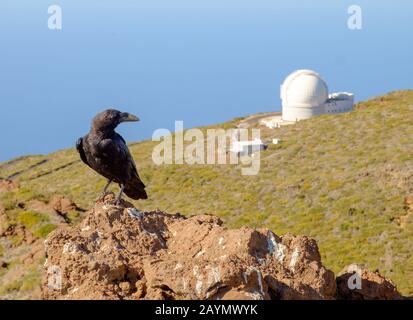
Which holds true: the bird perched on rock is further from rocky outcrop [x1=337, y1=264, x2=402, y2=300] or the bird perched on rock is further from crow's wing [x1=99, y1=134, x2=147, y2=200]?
rocky outcrop [x1=337, y1=264, x2=402, y2=300]

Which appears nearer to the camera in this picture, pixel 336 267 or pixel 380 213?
pixel 336 267

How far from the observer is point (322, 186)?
3117 cm

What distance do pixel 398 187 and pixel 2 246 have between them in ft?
54.1

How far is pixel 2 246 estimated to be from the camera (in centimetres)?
1855

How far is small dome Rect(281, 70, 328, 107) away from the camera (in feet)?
191

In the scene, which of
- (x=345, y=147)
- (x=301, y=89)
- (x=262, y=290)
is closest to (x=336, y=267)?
(x=262, y=290)

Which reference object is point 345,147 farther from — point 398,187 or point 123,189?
point 123,189

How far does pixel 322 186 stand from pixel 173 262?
76.0ft

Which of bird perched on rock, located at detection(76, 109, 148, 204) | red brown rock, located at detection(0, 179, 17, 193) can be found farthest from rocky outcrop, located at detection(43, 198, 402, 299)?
red brown rock, located at detection(0, 179, 17, 193)

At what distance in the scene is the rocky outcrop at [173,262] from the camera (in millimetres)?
8133

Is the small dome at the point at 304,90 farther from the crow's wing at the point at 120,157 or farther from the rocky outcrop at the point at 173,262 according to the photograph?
the rocky outcrop at the point at 173,262

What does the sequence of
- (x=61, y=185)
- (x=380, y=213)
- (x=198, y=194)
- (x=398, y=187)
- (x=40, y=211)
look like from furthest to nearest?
(x=61, y=185) → (x=198, y=194) → (x=398, y=187) → (x=380, y=213) → (x=40, y=211)

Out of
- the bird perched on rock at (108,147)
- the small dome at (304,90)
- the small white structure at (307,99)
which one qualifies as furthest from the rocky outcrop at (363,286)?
the small dome at (304,90)
